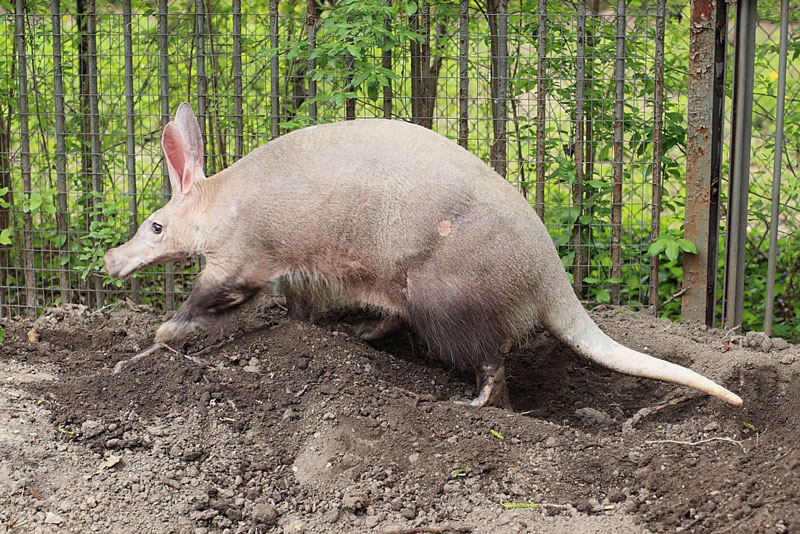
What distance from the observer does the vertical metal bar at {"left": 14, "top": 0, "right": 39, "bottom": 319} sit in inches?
246

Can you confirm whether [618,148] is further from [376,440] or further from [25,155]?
[25,155]

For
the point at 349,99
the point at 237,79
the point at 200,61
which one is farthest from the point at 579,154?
the point at 200,61

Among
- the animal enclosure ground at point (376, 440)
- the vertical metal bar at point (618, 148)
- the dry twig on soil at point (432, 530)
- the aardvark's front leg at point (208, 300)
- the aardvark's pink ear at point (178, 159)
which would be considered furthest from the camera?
the vertical metal bar at point (618, 148)

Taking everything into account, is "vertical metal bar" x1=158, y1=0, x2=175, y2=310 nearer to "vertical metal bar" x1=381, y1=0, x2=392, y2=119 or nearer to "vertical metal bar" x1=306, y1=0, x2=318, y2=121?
"vertical metal bar" x1=306, y1=0, x2=318, y2=121

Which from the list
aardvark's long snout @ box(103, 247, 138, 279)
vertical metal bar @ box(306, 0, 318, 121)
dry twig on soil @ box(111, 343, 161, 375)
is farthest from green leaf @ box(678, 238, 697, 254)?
aardvark's long snout @ box(103, 247, 138, 279)

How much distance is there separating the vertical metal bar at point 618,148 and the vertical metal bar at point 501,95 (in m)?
0.72

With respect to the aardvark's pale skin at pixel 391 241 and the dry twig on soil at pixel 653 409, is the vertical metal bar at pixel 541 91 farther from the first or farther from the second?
the dry twig on soil at pixel 653 409

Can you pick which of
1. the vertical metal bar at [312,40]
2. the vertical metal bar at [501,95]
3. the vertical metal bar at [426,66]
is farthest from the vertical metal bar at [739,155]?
the vertical metal bar at [312,40]

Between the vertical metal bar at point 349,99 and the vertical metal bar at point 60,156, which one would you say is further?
the vertical metal bar at point 60,156

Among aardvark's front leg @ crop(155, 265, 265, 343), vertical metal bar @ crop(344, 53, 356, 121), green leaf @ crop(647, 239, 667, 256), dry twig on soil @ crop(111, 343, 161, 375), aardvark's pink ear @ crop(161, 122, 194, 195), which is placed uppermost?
vertical metal bar @ crop(344, 53, 356, 121)

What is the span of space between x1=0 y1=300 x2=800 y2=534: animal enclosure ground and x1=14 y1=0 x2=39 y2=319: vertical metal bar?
1.07 metres

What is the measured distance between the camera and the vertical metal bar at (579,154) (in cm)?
A: 584

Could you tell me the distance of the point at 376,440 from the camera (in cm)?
412

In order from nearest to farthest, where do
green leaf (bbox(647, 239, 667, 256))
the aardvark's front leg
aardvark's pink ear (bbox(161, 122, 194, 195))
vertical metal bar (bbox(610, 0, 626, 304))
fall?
1. the aardvark's front leg
2. aardvark's pink ear (bbox(161, 122, 194, 195))
3. green leaf (bbox(647, 239, 667, 256))
4. vertical metal bar (bbox(610, 0, 626, 304))
